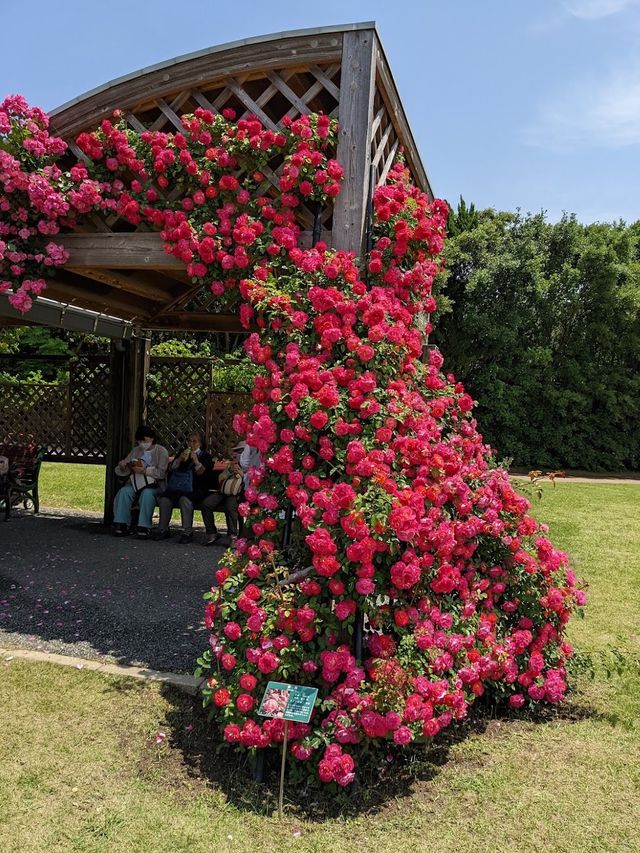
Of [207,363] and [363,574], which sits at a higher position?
[207,363]

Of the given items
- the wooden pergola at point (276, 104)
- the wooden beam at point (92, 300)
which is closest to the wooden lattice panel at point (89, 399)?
the wooden beam at point (92, 300)

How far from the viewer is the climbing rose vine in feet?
9.17

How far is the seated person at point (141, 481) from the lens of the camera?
737 centimetres

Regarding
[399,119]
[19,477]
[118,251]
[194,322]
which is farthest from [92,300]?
[399,119]

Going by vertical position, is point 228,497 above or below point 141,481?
below

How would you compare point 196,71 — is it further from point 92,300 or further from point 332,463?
point 92,300

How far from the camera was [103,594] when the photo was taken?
522cm

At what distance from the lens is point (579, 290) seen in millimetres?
19125

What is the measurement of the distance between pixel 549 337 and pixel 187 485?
48.8 feet

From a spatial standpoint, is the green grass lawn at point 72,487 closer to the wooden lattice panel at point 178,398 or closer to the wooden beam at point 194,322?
the wooden lattice panel at point 178,398

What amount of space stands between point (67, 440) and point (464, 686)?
26.7 ft

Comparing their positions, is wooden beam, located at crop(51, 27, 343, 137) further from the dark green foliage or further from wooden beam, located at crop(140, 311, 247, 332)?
the dark green foliage

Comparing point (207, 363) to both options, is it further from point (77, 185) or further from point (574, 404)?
point (574, 404)

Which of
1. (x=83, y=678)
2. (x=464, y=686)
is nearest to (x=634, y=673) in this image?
(x=464, y=686)
